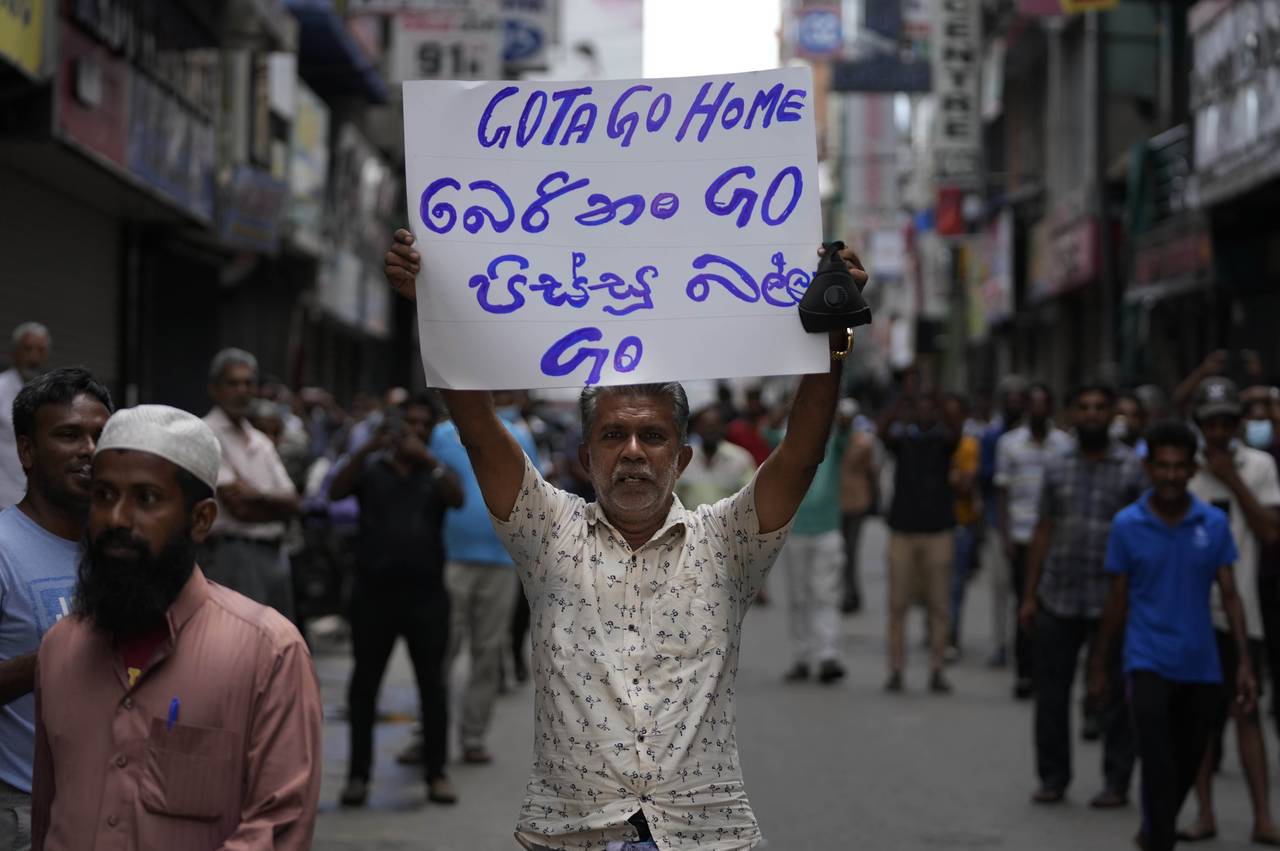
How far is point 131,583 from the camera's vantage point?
326 cm

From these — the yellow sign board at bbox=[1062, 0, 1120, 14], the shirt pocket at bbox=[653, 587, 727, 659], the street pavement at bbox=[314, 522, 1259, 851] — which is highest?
the yellow sign board at bbox=[1062, 0, 1120, 14]

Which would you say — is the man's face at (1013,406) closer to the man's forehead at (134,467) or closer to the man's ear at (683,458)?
the man's ear at (683,458)

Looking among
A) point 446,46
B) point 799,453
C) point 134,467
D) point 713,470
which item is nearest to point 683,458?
point 799,453

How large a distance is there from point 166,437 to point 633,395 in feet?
3.81

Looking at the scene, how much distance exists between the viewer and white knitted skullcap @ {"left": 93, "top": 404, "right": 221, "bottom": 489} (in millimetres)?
3287

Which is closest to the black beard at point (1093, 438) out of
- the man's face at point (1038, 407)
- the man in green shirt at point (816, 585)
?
the man's face at point (1038, 407)

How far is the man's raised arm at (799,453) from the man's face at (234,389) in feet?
16.3

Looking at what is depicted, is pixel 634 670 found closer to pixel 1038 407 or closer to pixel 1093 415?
pixel 1093 415

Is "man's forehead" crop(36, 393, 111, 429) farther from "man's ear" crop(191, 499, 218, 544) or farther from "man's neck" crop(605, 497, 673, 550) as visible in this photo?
"man's neck" crop(605, 497, 673, 550)

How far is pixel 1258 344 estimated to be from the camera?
63.3 ft

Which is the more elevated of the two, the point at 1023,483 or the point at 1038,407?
the point at 1038,407

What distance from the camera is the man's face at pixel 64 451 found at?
4273 mm

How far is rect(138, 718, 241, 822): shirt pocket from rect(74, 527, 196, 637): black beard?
0.60ft

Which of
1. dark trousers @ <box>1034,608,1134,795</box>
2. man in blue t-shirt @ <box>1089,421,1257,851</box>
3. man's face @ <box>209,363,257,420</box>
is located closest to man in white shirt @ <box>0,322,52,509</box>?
man's face @ <box>209,363,257,420</box>
